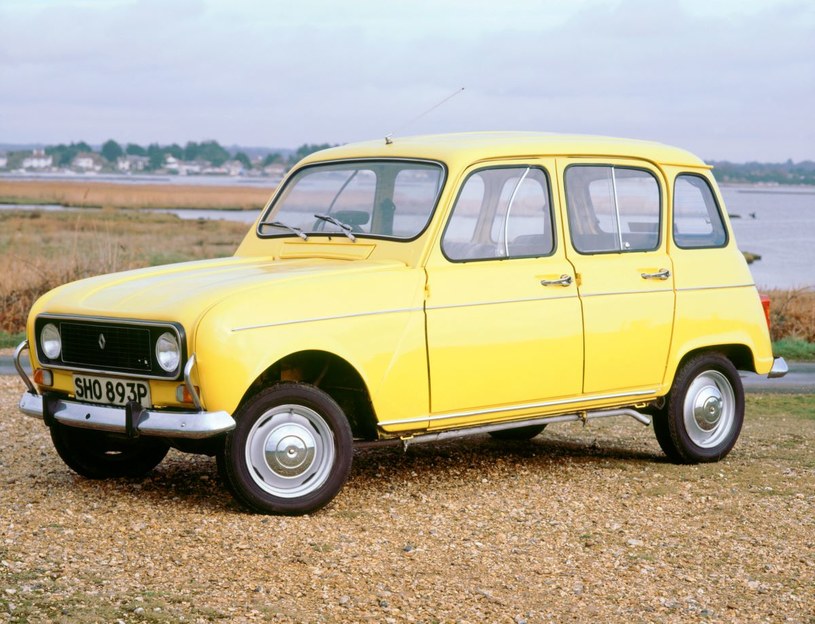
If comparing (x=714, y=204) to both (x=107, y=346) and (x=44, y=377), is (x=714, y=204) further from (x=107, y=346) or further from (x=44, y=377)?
(x=44, y=377)

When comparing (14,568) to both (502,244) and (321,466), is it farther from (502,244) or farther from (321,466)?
(502,244)

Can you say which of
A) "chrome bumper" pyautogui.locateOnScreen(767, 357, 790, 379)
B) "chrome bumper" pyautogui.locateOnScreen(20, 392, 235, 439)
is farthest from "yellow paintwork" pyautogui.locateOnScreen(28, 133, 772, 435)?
"chrome bumper" pyautogui.locateOnScreen(767, 357, 790, 379)

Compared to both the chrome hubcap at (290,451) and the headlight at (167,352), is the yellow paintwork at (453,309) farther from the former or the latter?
the chrome hubcap at (290,451)

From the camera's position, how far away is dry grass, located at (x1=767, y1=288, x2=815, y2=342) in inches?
803

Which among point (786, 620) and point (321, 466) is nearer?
point (786, 620)

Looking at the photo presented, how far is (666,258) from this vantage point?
8.39 m

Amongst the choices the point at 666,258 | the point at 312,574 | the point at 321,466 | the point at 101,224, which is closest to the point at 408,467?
the point at 321,466

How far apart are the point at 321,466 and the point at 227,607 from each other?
1755 millimetres

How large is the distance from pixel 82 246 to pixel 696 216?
1081 inches

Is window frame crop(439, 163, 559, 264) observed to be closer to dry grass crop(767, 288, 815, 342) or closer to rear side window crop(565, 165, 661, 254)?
rear side window crop(565, 165, 661, 254)

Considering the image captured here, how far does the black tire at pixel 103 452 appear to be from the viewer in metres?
7.58

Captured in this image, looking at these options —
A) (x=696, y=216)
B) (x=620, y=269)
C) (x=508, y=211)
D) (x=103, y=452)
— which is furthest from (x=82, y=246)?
(x=508, y=211)

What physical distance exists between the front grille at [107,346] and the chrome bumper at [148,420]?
9.0 inches

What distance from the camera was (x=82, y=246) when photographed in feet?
112
